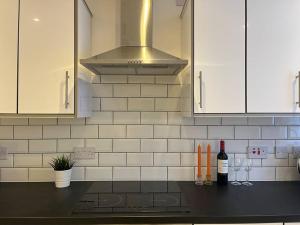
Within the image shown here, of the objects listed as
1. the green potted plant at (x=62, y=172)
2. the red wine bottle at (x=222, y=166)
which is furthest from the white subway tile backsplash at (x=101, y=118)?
the red wine bottle at (x=222, y=166)

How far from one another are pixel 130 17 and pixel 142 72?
391 millimetres

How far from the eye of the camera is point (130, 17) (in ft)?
5.40

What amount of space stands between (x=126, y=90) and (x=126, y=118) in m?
0.22

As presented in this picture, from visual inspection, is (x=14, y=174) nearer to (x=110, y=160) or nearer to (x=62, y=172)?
(x=62, y=172)

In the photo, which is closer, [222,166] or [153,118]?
[222,166]

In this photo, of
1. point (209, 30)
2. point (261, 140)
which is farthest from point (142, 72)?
point (261, 140)

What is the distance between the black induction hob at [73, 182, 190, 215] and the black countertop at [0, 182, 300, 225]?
0.05 ft

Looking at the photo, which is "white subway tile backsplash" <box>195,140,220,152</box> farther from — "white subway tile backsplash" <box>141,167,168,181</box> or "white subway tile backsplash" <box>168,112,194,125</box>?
"white subway tile backsplash" <box>141,167,168,181</box>

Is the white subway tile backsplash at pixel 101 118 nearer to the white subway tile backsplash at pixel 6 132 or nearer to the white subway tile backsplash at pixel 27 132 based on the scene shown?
the white subway tile backsplash at pixel 27 132

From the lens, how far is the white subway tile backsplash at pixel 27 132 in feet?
5.83

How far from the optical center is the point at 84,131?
1.80 m

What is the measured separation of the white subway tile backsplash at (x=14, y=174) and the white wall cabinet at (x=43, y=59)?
0.56 meters

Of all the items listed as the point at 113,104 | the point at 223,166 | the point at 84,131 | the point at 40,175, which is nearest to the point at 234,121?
the point at 223,166

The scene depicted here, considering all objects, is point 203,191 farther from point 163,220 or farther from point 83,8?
point 83,8
